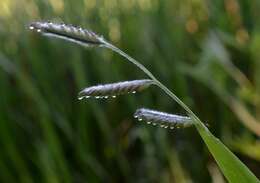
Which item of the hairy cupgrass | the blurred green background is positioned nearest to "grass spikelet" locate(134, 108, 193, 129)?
the hairy cupgrass

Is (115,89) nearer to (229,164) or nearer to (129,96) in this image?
(229,164)

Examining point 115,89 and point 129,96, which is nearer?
point 115,89

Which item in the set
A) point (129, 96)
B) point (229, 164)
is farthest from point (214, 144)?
point (129, 96)

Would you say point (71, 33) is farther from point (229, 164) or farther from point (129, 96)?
point (129, 96)

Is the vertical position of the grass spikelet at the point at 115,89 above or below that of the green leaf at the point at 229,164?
above

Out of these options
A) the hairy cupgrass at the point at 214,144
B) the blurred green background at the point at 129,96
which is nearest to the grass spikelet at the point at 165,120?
the hairy cupgrass at the point at 214,144

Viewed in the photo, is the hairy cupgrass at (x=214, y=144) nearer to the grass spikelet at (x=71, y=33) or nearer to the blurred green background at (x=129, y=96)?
the grass spikelet at (x=71, y=33)
